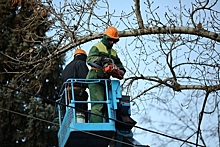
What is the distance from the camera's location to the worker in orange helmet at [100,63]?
31.5ft

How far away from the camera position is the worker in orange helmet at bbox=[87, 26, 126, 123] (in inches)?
378

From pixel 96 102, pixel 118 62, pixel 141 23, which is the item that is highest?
pixel 141 23

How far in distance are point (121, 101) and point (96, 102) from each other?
2.09 ft

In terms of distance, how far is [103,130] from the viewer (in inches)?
369

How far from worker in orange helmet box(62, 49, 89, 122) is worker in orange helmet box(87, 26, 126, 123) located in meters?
0.24

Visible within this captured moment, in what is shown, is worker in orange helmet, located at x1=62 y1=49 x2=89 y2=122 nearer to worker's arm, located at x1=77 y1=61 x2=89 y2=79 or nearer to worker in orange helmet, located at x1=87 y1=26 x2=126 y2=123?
worker's arm, located at x1=77 y1=61 x2=89 y2=79

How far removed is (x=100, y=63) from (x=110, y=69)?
9.9 inches

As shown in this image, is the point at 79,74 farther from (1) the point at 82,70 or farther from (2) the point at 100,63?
(2) the point at 100,63

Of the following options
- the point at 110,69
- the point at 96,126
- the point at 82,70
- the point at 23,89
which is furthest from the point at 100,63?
the point at 23,89

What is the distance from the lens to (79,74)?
34.1 feet

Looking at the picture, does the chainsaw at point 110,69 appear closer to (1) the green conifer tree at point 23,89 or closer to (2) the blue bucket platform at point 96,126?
(2) the blue bucket platform at point 96,126

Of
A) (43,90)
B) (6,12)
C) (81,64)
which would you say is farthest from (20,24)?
(81,64)

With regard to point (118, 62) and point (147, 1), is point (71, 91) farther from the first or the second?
→ point (147, 1)

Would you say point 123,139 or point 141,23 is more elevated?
point 141,23
